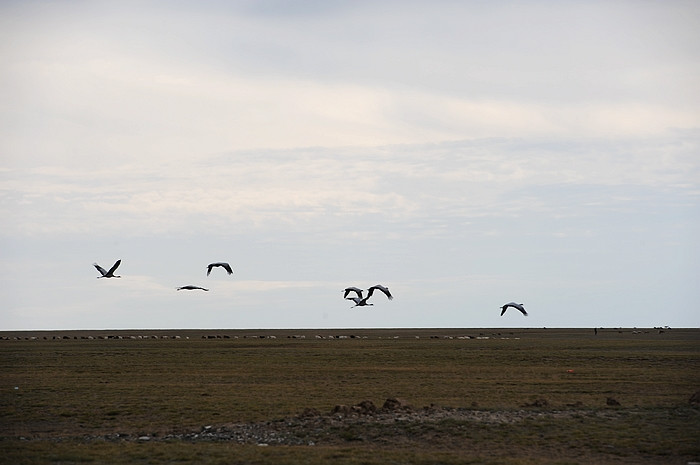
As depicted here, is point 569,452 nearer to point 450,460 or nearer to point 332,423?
point 450,460

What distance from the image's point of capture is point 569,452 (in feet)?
68.5

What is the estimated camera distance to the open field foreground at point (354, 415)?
68.9ft

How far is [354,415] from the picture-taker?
82.0ft

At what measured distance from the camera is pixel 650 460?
1977cm

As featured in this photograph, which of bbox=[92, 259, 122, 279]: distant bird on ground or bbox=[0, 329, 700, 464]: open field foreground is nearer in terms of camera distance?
bbox=[0, 329, 700, 464]: open field foreground

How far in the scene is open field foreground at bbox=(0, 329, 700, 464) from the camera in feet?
68.9

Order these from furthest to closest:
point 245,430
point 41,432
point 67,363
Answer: point 67,363, point 41,432, point 245,430

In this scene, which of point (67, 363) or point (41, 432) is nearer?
point (41, 432)

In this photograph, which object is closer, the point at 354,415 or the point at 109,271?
the point at 354,415

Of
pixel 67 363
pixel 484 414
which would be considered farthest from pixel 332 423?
pixel 67 363

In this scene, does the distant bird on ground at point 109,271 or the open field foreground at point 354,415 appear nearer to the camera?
the open field foreground at point 354,415

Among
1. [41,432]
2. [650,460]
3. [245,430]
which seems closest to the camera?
[650,460]

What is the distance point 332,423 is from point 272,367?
31.9 meters

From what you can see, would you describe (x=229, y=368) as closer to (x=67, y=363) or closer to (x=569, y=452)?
(x=67, y=363)
